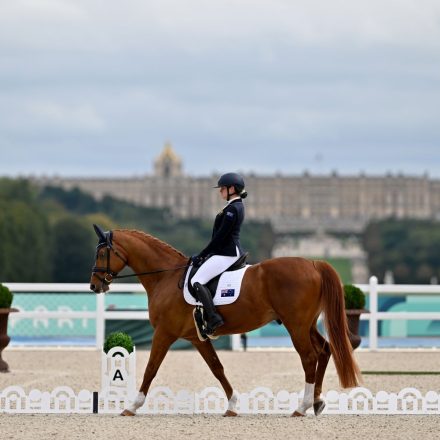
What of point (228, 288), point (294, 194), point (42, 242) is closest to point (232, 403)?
point (228, 288)

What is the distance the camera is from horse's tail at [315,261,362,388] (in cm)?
1005

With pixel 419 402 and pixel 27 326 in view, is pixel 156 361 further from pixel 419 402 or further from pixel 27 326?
pixel 27 326

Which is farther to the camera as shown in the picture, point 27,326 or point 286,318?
point 27,326

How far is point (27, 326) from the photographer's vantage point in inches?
754

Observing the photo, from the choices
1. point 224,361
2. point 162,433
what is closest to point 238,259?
point 162,433

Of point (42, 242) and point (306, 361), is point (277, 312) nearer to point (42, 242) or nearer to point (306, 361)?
point (306, 361)

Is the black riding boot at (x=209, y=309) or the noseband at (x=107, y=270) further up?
the noseband at (x=107, y=270)

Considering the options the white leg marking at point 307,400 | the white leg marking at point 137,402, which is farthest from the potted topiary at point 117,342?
the white leg marking at point 307,400

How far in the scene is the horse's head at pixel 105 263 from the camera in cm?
1048

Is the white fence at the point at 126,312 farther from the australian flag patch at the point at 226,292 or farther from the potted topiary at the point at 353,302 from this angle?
the australian flag patch at the point at 226,292

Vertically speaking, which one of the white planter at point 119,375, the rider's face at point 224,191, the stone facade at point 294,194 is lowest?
the white planter at point 119,375

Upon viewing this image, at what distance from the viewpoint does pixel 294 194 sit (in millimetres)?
178750

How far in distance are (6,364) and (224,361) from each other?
3.02m

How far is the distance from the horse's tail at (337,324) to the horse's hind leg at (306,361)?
159 mm
